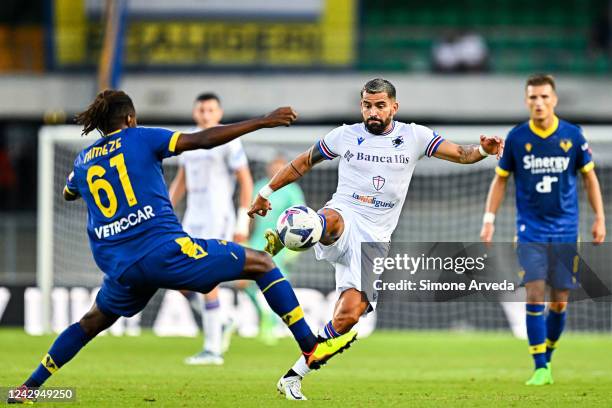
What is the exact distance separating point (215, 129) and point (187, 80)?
19083 mm

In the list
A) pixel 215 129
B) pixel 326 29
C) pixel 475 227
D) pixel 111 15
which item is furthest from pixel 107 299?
pixel 326 29

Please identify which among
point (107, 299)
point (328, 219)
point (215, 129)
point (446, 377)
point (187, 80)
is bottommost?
point (446, 377)

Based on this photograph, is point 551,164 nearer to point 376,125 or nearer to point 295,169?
point 376,125

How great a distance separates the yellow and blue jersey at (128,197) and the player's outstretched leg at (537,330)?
10.5ft

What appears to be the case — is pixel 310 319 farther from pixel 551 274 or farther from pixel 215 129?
pixel 215 129

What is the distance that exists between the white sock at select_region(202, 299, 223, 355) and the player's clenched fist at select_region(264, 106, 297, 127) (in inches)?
171

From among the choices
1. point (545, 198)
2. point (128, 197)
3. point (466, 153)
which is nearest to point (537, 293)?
point (545, 198)

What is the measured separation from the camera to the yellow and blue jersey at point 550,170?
934 cm

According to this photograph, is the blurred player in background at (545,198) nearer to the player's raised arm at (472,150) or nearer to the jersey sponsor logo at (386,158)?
the player's raised arm at (472,150)

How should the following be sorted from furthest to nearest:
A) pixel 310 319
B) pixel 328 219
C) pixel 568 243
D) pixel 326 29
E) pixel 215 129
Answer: pixel 326 29 < pixel 310 319 < pixel 568 243 < pixel 328 219 < pixel 215 129

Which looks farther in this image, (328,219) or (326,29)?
(326,29)

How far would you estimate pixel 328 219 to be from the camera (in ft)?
26.4

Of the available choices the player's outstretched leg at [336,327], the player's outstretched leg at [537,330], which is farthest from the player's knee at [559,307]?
the player's outstretched leg at [336,327]

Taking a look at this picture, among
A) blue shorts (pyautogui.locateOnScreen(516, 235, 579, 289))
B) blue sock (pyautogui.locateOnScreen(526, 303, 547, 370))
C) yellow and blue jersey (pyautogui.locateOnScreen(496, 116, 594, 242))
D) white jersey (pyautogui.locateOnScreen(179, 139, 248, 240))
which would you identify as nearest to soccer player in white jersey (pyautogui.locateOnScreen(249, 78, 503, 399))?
yellow and blue jersey (pyautogui.locateOnScreen(496, 116, 594, 242))
